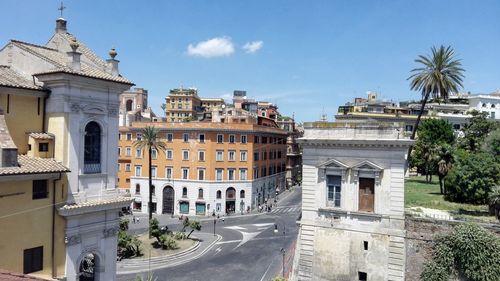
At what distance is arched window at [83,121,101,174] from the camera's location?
60.1 feet

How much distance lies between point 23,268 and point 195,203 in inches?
1997

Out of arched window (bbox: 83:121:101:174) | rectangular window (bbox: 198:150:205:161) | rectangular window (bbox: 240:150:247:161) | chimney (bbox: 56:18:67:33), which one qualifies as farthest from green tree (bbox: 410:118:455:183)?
chimney (bbox: 56:18:67:33)

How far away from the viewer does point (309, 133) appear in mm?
29188

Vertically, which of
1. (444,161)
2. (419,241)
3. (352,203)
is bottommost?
(419,241)

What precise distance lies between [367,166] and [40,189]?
19578mm

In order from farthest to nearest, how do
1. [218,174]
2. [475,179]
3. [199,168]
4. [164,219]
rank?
[218,174] < [199,168] < [164,219] < [475,179]

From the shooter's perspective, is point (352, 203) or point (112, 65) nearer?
point (112, 65)

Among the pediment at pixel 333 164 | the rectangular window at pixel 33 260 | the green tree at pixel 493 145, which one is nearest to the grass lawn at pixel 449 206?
the pediment at pixel 333 164

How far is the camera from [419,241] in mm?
26188

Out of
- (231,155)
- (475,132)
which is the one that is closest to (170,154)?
(231,155)

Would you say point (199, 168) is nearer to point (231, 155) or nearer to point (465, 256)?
point (231, 155)

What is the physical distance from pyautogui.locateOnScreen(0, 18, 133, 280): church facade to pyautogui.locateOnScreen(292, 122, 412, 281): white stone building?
1424 cm

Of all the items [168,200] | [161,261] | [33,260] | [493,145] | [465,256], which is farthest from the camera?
[168,200]

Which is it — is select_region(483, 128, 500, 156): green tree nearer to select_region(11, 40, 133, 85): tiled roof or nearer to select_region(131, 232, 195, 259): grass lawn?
select_region(131, 232, 195, 259): grass lawn
